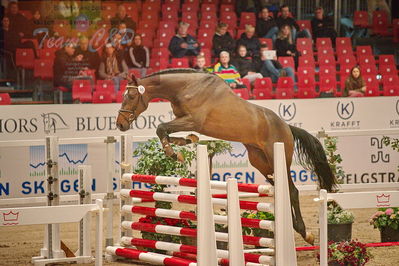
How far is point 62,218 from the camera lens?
511cm

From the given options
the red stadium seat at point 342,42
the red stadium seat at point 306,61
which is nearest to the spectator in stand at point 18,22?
the red stadium seat at point 306,61

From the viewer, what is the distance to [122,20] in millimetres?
11414

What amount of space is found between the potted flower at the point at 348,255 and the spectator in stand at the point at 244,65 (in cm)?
600

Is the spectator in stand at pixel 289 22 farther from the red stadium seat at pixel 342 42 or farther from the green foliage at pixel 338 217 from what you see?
the green foliage at pixel 338 217

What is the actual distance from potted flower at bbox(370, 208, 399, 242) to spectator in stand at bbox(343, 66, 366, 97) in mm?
4584

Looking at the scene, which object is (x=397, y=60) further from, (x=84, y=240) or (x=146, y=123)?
(x=84, y=240)

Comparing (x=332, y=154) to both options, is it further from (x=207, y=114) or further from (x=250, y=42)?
(x=250, y=42)

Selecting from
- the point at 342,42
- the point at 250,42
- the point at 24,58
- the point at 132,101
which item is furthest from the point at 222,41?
the point at 132,101

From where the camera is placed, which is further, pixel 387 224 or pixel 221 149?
pixel 221 149

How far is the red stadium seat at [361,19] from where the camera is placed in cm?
1338

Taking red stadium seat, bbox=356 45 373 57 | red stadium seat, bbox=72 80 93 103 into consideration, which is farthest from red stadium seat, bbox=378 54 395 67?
red stadium seat, bbox=72 80 93 103

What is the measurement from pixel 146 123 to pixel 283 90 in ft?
7.33

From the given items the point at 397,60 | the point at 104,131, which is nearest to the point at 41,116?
the point at 104,131

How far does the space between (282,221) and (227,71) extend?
22.2ft
